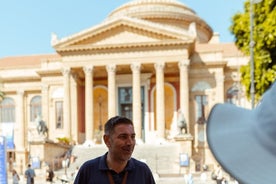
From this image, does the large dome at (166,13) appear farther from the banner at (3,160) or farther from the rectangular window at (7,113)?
the banner at (3,160)

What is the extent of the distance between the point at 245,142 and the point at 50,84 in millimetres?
49171

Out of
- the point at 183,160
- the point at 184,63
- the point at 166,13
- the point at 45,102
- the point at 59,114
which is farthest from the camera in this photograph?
the point at 166,13

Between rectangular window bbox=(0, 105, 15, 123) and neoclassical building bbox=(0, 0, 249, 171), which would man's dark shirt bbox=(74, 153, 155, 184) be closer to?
neoclassical building bbox=(0, 0, 249, 171)

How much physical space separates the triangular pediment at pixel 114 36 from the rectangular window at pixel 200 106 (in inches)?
243

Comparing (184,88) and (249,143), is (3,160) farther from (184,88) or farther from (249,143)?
(184,88)

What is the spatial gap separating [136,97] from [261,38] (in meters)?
24.7

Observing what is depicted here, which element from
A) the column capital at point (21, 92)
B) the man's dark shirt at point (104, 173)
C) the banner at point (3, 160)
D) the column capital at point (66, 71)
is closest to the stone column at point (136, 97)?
the column capital at point (66, 71)

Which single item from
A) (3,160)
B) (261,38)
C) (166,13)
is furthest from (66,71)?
(3,160)

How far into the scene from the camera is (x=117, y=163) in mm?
→ 3525

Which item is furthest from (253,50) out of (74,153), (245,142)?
(74,153)

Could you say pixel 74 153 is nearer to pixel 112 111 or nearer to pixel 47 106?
pixel 112 111

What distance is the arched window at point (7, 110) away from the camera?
53312mm

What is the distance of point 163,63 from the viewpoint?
147 feet

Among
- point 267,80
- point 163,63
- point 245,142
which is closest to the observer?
point 245,142
